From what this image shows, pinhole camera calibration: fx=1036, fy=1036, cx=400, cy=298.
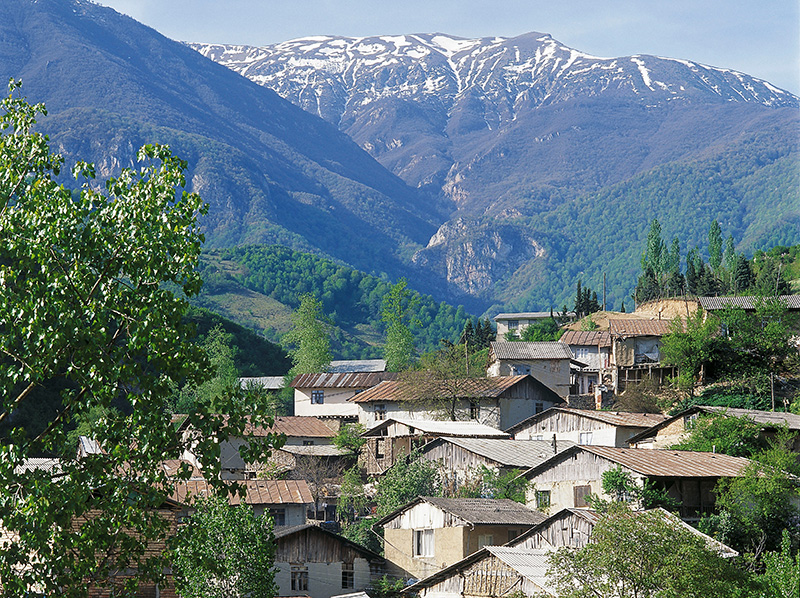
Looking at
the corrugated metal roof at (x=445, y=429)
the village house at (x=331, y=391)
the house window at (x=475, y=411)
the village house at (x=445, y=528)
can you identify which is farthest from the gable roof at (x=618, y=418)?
the village house at (x=331, y=391)

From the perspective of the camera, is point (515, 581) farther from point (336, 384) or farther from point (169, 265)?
point (336, 384)

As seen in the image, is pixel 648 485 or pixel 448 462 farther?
pixel 448 462

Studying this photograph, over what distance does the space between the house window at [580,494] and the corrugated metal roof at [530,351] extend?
37.8 m

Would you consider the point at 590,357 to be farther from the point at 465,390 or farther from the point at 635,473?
the point at 635,473

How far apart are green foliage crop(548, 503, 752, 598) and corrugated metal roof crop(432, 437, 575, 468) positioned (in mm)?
22870

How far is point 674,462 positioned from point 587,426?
14.6 metres

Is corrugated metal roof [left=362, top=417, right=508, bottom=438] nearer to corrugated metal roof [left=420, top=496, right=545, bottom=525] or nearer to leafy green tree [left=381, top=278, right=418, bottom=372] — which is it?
corrugated metal roof [left=420, top=496, right=545, bottom=525]

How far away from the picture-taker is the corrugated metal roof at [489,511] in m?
43.5

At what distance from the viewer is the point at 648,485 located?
A: 41250 mm

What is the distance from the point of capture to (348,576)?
44.7 meters

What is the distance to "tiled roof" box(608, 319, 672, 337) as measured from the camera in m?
78.2

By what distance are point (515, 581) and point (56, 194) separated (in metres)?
23.5

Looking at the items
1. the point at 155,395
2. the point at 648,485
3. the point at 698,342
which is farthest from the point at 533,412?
the point at 155,395

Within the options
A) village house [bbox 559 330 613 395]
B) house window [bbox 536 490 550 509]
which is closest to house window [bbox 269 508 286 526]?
house window [bbox 536 490 550 509]
